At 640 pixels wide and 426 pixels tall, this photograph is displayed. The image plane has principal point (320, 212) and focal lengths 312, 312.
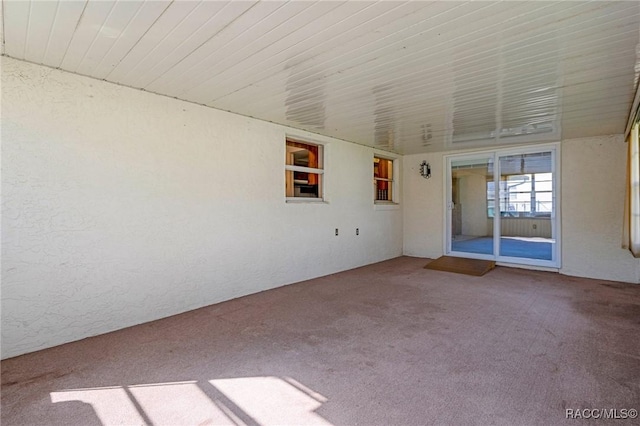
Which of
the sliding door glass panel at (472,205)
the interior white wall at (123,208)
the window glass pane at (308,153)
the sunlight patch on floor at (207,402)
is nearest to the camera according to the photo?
the sunlight patch on floor at (207,402)

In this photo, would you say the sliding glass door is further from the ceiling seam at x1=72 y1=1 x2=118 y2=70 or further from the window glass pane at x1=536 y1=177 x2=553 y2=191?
the ceiling seam at x1=72 y1=1 x2=118 y2=70

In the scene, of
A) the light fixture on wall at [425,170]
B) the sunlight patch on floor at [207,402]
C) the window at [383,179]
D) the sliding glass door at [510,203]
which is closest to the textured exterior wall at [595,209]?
the sliding glass door at [510,203]

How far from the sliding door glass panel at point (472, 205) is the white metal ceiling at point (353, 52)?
99.8 inches

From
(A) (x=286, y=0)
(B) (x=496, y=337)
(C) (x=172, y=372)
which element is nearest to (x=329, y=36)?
(A) (x=286, y=0)

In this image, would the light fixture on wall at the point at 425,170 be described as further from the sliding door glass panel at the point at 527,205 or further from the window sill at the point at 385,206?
the sliding door glass panel at the point at 527,205

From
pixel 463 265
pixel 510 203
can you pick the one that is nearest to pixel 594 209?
pixel 510 203

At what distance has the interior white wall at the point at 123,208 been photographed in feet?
8.38

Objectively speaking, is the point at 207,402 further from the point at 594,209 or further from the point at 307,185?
the point at 594,209

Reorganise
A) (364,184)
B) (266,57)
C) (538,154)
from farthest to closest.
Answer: (364,184), (538,154), (266,57)

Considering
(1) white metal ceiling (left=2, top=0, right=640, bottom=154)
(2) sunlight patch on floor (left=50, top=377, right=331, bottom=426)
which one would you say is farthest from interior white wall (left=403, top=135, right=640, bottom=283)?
(2) sunlight patch on floor (left=50, top=377, right=331, bottom=426)

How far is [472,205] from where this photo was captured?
7.36 m

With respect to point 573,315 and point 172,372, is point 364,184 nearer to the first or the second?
point 573,315

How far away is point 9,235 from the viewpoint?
2490mm

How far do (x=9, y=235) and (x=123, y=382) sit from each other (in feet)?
5.06
